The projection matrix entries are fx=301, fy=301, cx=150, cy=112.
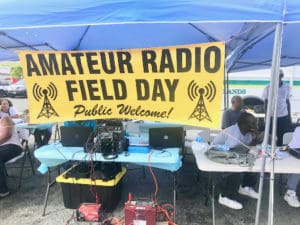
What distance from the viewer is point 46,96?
289 centimetres

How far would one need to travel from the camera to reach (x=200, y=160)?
130 inches

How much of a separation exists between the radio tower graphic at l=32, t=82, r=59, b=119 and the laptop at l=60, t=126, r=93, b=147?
75 centimetres

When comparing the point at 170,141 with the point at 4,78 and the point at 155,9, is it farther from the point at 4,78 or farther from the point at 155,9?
the point at 4,78

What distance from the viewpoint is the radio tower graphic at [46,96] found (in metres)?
2.87

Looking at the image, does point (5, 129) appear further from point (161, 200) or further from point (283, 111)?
point (283, 111)

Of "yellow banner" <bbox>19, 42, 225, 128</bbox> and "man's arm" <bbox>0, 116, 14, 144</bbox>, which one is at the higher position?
"yellow banner" <bbox>19, 42, 225, 128</bbox>

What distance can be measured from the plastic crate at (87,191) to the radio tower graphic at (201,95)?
139cm

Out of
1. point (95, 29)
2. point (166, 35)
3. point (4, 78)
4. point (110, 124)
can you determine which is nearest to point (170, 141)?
point (110, 124)

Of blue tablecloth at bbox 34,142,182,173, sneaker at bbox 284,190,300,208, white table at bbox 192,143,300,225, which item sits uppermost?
blue tablecloth at bbox 34,142,182,173

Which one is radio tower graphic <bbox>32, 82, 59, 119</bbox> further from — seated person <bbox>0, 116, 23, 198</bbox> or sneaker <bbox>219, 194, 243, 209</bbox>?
sneaker <bbox>219, 194, 243, 209</bbox>

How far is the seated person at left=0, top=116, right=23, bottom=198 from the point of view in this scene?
3996mm

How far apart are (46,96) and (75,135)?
898 millimetres

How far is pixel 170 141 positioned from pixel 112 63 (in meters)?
1.32

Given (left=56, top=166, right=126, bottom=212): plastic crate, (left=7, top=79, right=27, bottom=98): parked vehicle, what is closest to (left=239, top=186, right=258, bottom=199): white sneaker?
(left=56, top=166, right=126, bottom=212): plastic crate
